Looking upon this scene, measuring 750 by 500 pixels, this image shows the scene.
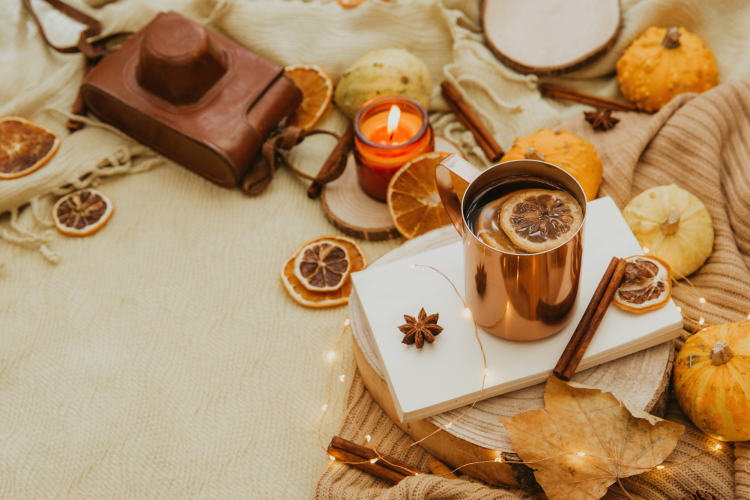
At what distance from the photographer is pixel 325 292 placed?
1227 millimetres

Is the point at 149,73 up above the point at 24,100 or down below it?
above

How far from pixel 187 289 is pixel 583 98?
1059 millimetres

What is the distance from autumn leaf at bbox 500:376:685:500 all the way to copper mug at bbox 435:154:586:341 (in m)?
0.11

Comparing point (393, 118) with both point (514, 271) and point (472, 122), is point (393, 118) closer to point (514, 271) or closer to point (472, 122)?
point (472, 122)

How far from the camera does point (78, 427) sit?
112 cm

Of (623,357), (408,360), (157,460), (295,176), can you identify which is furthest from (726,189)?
(157,460)

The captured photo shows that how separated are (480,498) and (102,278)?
0.93 meters

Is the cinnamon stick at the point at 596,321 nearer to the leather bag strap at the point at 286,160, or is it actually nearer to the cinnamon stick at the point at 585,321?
the cinnamon stick at the point at 585,321

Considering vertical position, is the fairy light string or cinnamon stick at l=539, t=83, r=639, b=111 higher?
cinnamon stick at l=539, t=83, r=639, b=111

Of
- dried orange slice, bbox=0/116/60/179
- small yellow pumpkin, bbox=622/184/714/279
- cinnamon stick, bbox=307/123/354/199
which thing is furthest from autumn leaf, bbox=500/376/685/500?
dried orange slice, bbox=0/116/60/179

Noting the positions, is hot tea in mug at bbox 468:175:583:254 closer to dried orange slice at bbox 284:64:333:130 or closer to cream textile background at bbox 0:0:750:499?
cream textile background at bbox 0:0:750:499

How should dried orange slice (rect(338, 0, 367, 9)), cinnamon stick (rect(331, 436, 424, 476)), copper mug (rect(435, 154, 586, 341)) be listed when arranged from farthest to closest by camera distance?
1. dried orange slice (rect(338, 0, 367, 9))
2. cinnamon stick (rect(331, 436, 424, 476))
3. copper mug (rect(435, 154, 586, 341))

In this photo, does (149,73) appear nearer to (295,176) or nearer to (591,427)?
(295,176)

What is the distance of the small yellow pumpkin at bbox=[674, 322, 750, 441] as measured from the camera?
85cm
